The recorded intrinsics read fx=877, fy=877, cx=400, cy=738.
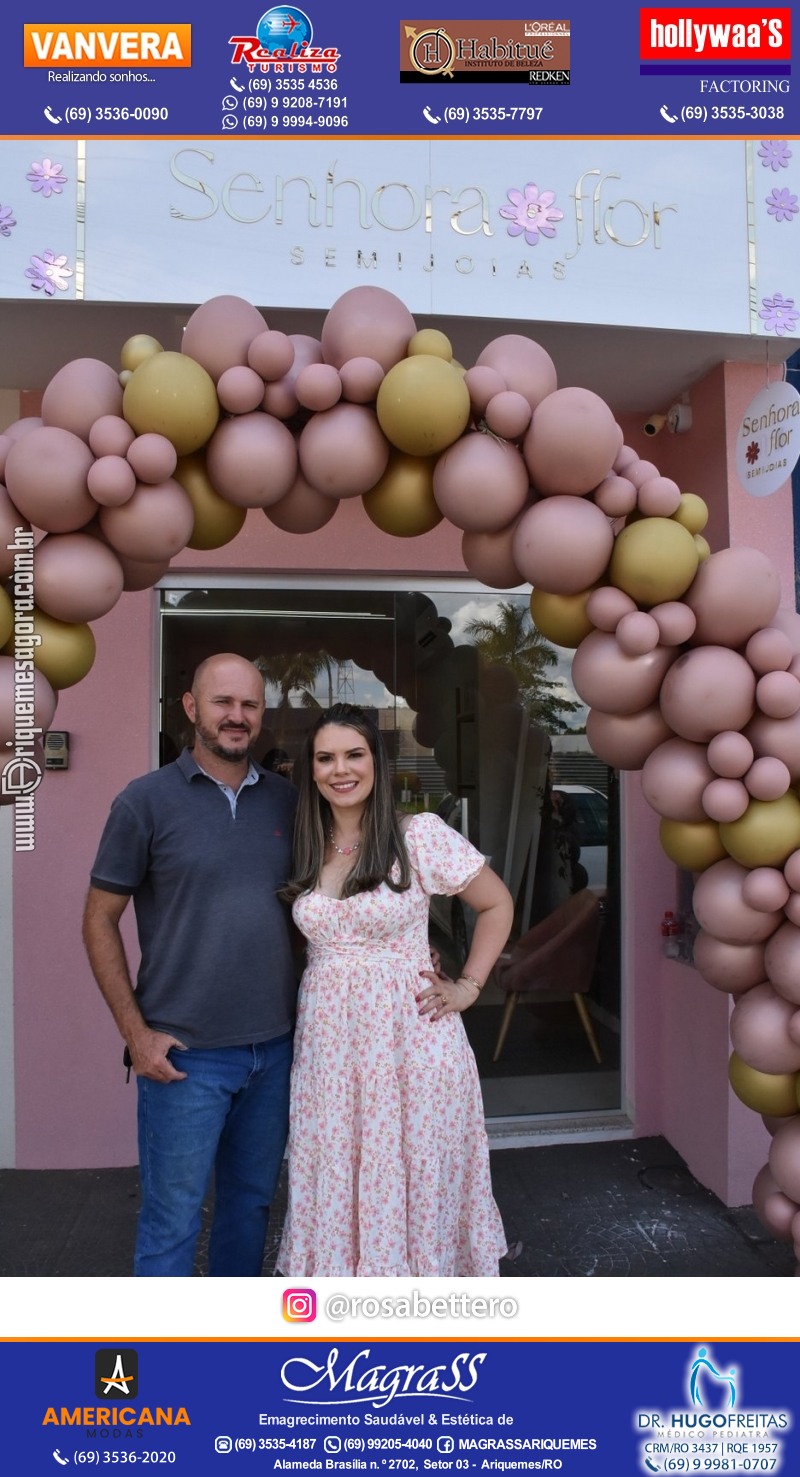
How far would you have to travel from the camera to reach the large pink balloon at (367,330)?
157cm

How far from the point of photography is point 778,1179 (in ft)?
5.19

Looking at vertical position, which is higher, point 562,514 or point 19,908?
point 562,514

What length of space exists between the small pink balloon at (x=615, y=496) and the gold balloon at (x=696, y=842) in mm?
574

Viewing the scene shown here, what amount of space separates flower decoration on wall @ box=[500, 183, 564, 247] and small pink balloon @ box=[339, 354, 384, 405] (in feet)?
5.53

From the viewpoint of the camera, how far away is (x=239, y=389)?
1519 mm

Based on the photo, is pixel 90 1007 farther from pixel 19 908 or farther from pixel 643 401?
pixel 643 401

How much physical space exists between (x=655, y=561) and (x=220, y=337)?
33.8 inches

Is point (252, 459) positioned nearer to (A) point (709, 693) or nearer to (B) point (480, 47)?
(A) point (709, 693)

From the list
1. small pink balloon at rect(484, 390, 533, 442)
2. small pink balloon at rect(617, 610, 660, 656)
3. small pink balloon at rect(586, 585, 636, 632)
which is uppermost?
small pink balloon at rect(484, 390, 533, 442)

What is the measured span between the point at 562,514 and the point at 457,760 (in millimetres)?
2319

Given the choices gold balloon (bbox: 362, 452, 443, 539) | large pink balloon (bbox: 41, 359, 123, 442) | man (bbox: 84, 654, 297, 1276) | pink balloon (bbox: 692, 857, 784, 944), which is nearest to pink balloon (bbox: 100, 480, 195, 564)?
large pink balloon (bbox: 41, 359, 123, 442)

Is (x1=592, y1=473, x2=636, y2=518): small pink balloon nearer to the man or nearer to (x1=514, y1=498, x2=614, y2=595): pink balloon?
(x1=514, y1=498, x2=614, y2=595): pink balloon

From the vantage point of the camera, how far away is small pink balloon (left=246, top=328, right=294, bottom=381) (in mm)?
1525
